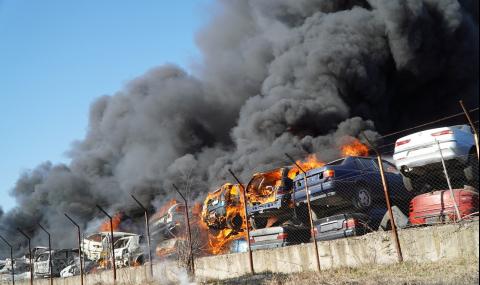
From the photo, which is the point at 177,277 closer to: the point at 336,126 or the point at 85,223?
the point at 336,126

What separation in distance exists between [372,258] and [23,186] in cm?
4957

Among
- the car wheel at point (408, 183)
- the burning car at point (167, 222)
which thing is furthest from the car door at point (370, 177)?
the burning car at point (167, 222)

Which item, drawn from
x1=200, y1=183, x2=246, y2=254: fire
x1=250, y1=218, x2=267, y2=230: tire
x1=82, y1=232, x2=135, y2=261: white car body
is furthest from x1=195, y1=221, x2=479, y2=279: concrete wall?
x1=82, y1=232, x2=135, y2=261: white car body

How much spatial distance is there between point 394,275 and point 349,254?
63.9 inches

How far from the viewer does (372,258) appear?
841 centimetres

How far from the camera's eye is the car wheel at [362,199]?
10852mm

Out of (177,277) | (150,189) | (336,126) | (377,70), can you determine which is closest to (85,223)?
(150,189)

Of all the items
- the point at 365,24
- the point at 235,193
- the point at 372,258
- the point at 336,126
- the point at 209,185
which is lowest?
the point at 372,258

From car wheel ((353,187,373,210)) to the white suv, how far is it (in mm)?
914

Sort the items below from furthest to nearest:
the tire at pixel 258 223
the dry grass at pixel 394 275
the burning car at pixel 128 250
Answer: the burning car at pixel 128 250 → the tire at pixel 258 223 → the dry grass at pixel 394 275

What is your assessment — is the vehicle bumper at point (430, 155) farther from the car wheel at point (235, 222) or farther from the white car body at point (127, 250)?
the white car body at point (127, 250)

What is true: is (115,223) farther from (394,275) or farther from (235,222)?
(394,275)

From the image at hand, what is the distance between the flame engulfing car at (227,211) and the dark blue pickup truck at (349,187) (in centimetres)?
376

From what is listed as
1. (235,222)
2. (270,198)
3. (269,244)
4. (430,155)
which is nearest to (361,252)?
(430,155)
